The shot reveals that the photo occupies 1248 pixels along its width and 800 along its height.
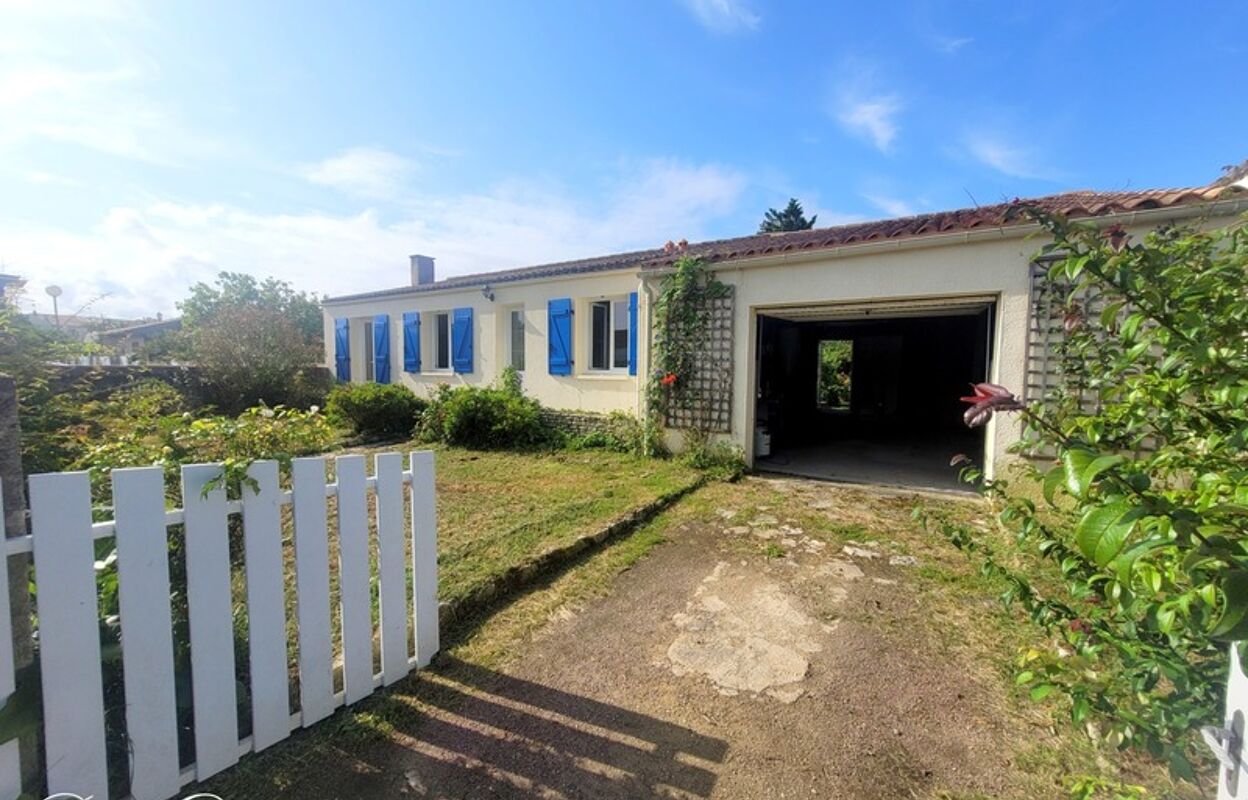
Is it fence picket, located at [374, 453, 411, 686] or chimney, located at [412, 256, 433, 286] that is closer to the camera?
fence picket, located at [374, 453, 411, 686]

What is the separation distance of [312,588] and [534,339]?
8675mm

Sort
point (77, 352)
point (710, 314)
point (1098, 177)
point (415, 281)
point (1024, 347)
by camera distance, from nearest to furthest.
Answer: point (77, 352) < point (1098, 177) < point (1024, 347) < point (710, 314) < point (415, 281)

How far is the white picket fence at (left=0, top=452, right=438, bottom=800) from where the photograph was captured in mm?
1577

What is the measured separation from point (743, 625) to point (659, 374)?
5.29m

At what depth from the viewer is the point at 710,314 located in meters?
7.80

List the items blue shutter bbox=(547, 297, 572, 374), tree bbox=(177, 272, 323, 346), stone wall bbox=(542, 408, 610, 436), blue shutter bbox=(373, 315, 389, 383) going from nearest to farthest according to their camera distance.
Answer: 1. stone wall bbox=(542, 408, 610, 436)
2. blue shutter bbox=(547, 297, 572, 374)
3. blue shutter bbox=(373, 315, 389, 383)
4. tree bbox=(177, 272, 323, 346)

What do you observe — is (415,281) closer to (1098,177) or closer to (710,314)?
(710,314)

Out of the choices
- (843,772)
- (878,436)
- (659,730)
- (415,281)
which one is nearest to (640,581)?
(659,730)

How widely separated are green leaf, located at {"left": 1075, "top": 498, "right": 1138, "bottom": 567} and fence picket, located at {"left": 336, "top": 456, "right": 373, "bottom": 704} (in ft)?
8.45

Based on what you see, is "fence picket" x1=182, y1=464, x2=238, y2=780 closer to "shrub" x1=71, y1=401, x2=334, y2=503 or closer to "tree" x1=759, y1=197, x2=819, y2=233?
"shrub" x1=71, y1=401, x2=334, y2=503

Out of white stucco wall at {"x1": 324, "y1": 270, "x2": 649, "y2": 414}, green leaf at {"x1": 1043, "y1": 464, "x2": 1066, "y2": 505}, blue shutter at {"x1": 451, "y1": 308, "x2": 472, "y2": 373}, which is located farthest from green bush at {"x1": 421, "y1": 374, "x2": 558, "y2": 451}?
green leaf at {"x1": 1043, "y1": 464, "x2": 1066, "y2": 505}

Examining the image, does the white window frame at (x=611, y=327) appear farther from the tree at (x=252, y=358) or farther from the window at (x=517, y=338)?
the tree at (x=252, y=358)

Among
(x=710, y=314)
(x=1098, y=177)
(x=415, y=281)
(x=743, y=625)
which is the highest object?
(x=415, y=281)

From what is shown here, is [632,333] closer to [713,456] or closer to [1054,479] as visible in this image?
[713,456]
